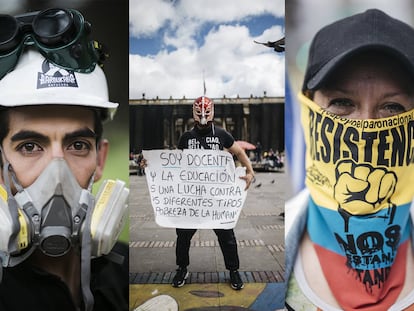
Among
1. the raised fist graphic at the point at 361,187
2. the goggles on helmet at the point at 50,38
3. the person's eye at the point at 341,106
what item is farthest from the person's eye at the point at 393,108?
the goggles on helmet at the point at 50,38

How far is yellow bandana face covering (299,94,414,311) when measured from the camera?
148 inches

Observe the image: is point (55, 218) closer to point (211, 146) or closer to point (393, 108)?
point (211, 146)

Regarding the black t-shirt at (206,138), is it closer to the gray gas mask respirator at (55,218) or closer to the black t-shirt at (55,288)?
the gray gas mask respirator at (55,218)

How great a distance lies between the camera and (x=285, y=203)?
13.0 ft

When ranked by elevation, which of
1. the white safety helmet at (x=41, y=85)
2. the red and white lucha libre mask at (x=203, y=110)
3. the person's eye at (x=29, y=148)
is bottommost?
the person's eye at (x=29, y=148)

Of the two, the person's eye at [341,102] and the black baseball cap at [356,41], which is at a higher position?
the black baseball cap at [356,41]

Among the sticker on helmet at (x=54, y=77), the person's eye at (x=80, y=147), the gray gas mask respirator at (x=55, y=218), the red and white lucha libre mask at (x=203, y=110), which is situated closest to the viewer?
the gray gas mask respirator at (x=55, y=218)

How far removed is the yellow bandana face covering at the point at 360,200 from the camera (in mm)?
3766

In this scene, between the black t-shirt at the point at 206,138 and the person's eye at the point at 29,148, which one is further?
the black t-shirt at the point at 206,138

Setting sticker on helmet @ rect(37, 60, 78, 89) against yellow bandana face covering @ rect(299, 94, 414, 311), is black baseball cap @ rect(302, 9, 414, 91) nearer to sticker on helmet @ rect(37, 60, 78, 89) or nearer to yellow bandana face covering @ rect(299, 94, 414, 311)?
yellow bandana face covering @ rect(299, 94, 414, 311)

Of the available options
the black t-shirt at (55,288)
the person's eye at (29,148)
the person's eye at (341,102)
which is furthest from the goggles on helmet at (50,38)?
the person's eye at (341,102)

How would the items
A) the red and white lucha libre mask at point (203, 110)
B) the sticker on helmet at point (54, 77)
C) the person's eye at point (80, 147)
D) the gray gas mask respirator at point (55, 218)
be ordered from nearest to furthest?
the gray gas mask respirator at point (55, 218)
the sticker on helmet at point (54, 77)
the person's eye at point (80, 147)
the red and white lucha libre mask at point (203, 110)

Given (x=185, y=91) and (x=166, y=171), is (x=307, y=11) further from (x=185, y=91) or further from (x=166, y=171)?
(x=166, y=171)

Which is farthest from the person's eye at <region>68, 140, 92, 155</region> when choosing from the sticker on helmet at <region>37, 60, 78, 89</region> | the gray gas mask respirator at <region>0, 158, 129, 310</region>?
the sticker on helmet at <region>37, 60, 78, 89</region>
